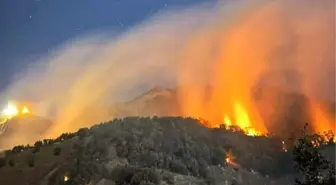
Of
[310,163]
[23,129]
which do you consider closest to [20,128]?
[23,129]

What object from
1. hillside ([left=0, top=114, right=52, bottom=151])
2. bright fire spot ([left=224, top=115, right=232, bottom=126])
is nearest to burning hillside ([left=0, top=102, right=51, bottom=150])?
hillside ([left=0, top=114, right=52, bottom=151])

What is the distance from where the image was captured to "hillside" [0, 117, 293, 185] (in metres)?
78.9

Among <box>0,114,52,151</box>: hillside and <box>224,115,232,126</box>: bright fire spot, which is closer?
<box>0,114,52,151</box>: hillside

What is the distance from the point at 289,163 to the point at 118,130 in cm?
4978

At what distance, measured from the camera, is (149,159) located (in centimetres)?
8975

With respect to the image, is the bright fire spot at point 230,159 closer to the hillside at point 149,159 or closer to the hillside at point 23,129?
the hillside at point 149,159

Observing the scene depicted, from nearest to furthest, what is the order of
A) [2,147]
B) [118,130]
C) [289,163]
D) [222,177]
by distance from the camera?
[222,177] → [118,130] → [289,163] → [2,147]

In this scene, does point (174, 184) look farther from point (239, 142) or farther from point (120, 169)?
point (239, 142)

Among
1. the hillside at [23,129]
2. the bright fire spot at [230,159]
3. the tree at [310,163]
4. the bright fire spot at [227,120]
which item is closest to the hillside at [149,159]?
the bright fire spot at [230,159]

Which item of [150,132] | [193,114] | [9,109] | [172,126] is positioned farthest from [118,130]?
[9,109]

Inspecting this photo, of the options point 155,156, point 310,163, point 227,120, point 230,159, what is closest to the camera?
point 310,163

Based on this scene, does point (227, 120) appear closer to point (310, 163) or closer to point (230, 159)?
point (230, 159)

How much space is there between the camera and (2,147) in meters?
154

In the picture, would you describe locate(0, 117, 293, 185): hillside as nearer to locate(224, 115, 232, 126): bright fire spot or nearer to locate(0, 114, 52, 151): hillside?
locate(224, 115, 232, 126): bright fire spot
